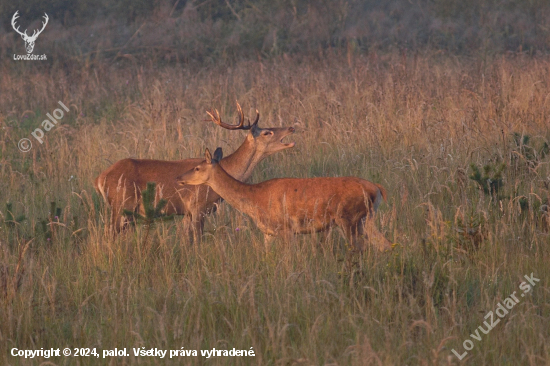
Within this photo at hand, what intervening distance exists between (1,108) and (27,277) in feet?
25.4

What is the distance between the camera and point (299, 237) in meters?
5.69

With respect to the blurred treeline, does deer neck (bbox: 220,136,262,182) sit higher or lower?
lower

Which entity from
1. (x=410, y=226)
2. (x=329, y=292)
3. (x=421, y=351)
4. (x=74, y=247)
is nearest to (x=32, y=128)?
(x=74, y=247)

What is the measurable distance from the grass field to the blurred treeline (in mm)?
5594

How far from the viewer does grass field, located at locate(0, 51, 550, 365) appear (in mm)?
3781

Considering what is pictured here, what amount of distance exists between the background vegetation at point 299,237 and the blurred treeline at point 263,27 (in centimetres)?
45

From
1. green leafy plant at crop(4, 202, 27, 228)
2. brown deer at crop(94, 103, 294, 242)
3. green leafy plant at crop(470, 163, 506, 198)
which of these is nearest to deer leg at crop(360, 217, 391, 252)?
green leafy plant at crop(470, 163, 506, 198)

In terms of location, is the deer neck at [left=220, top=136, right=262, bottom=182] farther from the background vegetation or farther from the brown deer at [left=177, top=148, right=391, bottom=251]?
the brown deer at [left=177, top=148, right=391, bottom=251]

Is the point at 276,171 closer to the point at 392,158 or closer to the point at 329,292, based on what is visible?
the point at 392,158

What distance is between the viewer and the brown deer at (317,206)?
17.9 ft

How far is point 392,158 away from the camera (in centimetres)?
767

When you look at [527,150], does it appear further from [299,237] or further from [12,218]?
[12,218]

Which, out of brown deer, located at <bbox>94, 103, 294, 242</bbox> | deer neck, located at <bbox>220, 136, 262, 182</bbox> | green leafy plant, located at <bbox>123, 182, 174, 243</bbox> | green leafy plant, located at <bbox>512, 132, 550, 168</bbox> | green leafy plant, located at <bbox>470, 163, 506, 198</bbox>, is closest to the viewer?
green leafy plant, located at <bbox>123, 182, 174, 243</bbox>

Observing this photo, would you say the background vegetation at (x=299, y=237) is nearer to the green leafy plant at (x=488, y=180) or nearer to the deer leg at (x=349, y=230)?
the green leafy plant at (x=488, y=180)
